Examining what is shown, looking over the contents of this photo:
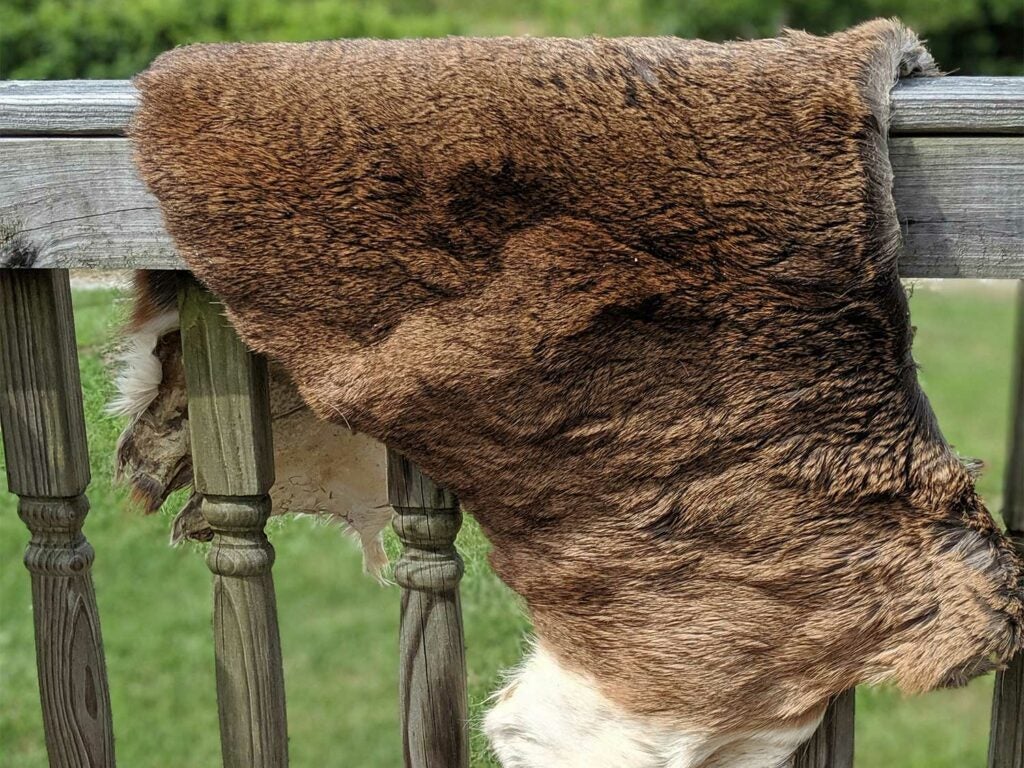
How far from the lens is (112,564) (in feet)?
13.2

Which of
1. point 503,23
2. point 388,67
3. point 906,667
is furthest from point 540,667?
point 503,23

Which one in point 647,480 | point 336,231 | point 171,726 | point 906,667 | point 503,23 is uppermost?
point 336,231

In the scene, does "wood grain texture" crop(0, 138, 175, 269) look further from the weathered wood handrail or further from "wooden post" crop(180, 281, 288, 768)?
"wooden post" crop(180, 281, 288, 768)

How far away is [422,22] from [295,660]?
5640 mm

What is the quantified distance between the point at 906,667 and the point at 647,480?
1.04 feet

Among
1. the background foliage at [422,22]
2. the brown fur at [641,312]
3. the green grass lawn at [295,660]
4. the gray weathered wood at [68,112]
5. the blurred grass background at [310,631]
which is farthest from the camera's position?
the background foliage at [422,22]

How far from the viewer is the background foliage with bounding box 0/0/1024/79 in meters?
7.09

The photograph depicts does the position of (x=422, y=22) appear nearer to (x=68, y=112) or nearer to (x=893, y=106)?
(x=68, y=112)

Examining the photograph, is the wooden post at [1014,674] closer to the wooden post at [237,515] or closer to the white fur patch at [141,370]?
the wooden post at [237,515]

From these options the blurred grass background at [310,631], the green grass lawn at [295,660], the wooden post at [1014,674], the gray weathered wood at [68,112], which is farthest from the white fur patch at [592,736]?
the green grass lawn at [295,660]

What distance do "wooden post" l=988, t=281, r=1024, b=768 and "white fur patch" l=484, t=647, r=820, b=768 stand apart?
239 millimetres

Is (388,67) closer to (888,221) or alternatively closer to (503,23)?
(888,221)

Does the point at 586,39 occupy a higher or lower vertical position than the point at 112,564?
higher

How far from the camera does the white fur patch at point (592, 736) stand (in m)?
1.27
